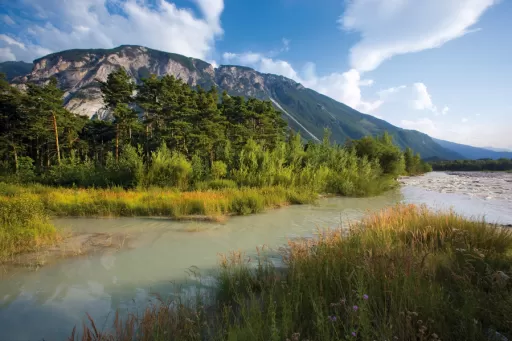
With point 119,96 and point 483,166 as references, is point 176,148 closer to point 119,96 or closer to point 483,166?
point 119,96

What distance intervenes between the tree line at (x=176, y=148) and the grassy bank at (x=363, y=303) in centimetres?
1062

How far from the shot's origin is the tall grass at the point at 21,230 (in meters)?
5.70

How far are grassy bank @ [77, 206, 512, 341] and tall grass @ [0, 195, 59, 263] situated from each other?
429cm

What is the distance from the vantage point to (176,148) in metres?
27.4

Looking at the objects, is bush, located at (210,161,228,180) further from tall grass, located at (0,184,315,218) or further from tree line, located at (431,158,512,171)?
tree line, located at (431,158,512,171)

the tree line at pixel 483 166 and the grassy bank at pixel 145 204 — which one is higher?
the grassy bank at pixel 145 204

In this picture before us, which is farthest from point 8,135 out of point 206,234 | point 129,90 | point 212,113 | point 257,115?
point 206,234

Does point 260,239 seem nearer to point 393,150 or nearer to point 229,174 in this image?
point 229,174

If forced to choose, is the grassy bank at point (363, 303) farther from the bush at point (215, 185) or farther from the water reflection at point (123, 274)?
the bush at point (215, 185)

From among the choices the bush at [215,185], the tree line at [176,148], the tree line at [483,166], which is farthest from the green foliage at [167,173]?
the tree line at [483,166]

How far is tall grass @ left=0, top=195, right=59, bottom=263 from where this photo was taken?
5.70 m

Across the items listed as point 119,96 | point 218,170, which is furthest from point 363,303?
point 119,96

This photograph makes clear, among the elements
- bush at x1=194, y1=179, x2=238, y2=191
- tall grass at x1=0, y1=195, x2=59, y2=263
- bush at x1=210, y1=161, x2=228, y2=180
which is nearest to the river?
tall grass at x1=0, y1=195, x2=59, y2=263

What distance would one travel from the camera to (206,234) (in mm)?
7574
